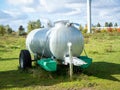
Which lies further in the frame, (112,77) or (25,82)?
(112,77)

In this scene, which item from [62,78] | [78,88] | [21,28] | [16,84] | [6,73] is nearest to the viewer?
[78,88]

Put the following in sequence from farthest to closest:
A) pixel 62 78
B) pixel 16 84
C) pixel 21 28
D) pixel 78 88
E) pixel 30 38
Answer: pixel 21 28
pixel 30 38
pixel 62 78
pixel 16 84
pixel 78 88

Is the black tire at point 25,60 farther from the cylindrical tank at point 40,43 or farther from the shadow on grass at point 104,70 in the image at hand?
the shadow on grass at point 104,70

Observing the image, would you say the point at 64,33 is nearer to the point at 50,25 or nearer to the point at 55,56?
the point at 55,56

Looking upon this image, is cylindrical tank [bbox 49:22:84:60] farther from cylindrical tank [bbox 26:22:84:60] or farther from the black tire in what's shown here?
the black tire

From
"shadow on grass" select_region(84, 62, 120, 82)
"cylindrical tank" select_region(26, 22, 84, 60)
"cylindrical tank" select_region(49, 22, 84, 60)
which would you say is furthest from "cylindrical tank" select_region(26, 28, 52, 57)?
"shadow on grass" select_region(84, 62, 120, 82)

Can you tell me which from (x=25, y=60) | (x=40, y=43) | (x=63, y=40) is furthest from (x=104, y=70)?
(x=25, y=60)

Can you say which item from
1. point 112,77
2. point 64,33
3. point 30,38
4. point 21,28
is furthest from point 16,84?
point 21,28

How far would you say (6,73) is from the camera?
39.6 ft

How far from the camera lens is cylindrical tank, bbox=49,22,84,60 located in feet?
35.4

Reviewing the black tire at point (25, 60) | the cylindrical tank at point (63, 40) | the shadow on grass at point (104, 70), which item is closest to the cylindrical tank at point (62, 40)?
the cylindrical tank at point (63, 40)

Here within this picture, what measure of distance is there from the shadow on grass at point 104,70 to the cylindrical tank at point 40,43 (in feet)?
6.12

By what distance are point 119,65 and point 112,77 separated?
3028mm

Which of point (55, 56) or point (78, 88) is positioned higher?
point (55, 56)
